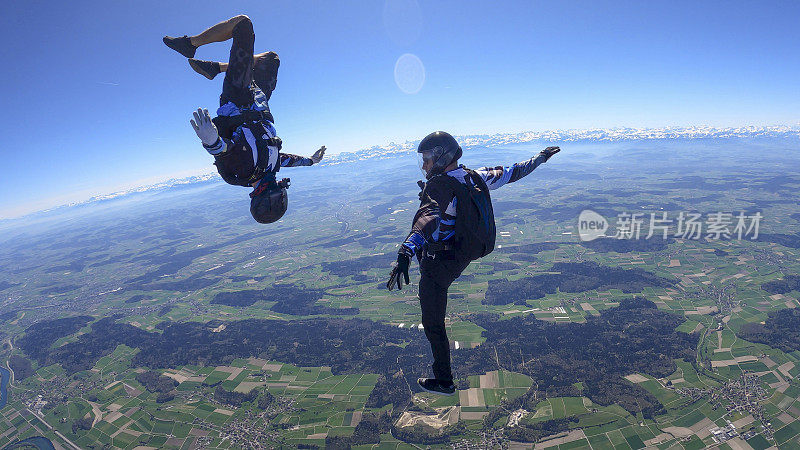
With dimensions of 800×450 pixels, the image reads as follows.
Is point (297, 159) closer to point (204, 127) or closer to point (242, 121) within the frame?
point (242, 121)

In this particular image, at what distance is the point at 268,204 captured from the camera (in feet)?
16.0

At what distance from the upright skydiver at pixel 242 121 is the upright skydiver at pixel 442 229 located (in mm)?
2353

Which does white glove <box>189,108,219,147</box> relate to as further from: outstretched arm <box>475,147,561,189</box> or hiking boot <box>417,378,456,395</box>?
hiking boot <box>417,378,456,395</box>

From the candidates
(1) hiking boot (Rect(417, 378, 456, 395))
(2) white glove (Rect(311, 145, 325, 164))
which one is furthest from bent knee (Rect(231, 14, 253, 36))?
(1) hiking boot (Rect(417, 378, 456, 395))

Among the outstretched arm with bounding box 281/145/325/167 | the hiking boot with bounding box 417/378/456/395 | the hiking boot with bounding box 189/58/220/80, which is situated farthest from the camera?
the outstretched arm with bounding box 281/145/325/167

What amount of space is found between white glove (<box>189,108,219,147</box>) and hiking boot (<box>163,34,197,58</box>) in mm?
1767

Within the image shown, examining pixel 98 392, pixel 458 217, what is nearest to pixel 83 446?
pixel 98 392

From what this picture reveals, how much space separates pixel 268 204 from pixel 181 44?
2580 millimetres

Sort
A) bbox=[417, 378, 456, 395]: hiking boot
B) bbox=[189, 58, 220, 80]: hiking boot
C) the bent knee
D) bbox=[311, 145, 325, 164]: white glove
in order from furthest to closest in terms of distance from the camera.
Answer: bbox=[311, 145, 325, 164]: white glove < bbox=[417, 378, 456, 395]: hiking boot < bbox=[189, 58, 220, 80]: hiking boot < the bent knee

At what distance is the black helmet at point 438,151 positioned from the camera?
4820 mm

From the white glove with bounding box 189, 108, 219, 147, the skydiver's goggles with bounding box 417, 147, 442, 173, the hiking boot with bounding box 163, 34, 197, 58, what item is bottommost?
the skydiver's goggles with bounding box 417, 147, 442, 173

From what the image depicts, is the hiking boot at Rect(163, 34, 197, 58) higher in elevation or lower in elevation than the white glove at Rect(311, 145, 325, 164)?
higher

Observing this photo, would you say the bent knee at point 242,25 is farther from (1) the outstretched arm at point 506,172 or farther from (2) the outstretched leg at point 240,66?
(1) the outstretched arm at point 506,172

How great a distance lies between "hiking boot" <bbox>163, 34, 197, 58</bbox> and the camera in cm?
455
